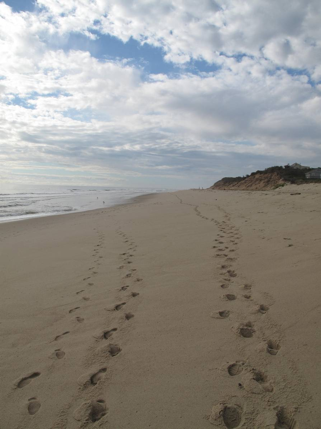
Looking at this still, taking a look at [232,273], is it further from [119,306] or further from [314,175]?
[314,175]

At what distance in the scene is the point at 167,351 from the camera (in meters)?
2.10

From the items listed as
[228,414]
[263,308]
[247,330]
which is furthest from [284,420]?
[263,308]

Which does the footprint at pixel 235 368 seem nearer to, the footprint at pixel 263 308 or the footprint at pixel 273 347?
the footprint at pixel 273 347

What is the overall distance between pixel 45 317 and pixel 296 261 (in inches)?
132

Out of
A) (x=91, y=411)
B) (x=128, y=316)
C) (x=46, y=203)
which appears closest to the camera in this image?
(x=91, y=411)

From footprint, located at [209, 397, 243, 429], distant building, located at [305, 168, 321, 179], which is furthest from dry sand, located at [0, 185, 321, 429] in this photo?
distant building, located at [305, 168, 321, 179]

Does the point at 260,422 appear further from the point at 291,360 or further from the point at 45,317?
the point at 45,317

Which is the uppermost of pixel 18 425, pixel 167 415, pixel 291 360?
pixel 291 360

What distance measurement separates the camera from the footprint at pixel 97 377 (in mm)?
1881

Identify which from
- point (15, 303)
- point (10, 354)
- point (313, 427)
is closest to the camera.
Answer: point (313, 427)

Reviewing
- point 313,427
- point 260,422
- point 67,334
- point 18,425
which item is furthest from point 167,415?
point 67,334

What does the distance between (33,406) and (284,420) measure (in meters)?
1.61

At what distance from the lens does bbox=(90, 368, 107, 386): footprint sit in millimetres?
1881

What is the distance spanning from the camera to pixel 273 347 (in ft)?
6.68
